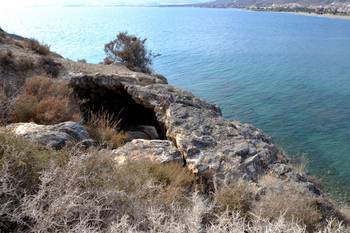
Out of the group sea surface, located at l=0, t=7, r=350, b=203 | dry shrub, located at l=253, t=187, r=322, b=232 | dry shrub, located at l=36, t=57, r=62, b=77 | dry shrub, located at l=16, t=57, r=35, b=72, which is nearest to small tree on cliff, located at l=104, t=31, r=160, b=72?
sea surface, located at l=0, t=7, r=350, b=203

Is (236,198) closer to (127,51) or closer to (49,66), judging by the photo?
(49,66)

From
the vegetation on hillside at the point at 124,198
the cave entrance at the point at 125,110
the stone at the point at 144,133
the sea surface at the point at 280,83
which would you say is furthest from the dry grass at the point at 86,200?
the sea surface at the point at 280,83

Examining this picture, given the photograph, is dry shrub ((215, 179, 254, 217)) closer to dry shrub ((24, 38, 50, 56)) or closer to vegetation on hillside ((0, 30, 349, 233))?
vegetation on hillside ((0, 30, 349, 233))

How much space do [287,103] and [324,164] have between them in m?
6.60

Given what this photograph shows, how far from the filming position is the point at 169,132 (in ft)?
19.0

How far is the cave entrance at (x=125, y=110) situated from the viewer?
8.28m

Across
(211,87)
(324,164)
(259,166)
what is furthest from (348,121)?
(259,166)

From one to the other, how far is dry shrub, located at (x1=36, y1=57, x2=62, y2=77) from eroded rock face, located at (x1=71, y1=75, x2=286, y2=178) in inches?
125

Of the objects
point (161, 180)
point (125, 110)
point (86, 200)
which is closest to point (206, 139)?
point (161, 180)

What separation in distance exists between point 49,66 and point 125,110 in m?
3.27

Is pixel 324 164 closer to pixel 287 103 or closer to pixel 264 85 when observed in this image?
pixel 287 103

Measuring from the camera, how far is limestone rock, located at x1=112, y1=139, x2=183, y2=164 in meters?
4.53

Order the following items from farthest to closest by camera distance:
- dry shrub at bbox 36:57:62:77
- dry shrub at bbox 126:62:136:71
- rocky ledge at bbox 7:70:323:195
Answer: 1. dry shrub at bbox 126:62:136:71
2. dry shrub at bbox 36:57:62:77
3. rocky ledge at bbox 7:70:323:195

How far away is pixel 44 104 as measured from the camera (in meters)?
5.82
